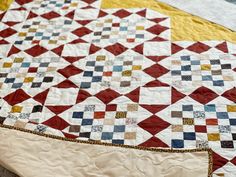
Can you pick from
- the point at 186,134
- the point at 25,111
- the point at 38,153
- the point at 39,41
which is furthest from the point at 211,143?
the point at 39,41

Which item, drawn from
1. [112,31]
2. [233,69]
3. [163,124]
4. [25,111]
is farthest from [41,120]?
[233,69]

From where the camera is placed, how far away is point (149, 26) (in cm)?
220

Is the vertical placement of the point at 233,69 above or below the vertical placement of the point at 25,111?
above

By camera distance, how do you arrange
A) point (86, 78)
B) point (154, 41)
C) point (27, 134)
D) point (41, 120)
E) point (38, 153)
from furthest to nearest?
point (154, 41)
point (86, 78)
point (41, 120)
point (27, 134)
point (38, 153)

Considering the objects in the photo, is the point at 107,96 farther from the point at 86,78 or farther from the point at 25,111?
the point at 25,111

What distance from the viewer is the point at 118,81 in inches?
73.9

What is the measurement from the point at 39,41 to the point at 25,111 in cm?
56

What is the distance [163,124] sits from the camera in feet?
5.36

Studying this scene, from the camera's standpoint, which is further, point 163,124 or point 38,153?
point 163,124

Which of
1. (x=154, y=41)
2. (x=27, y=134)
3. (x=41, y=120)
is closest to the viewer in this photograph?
(x=27, y=134)

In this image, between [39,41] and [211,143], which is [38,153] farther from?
[39,41]

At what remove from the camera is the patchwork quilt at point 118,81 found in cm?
161

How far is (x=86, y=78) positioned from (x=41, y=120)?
322mm

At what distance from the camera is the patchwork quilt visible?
63.5 inches
